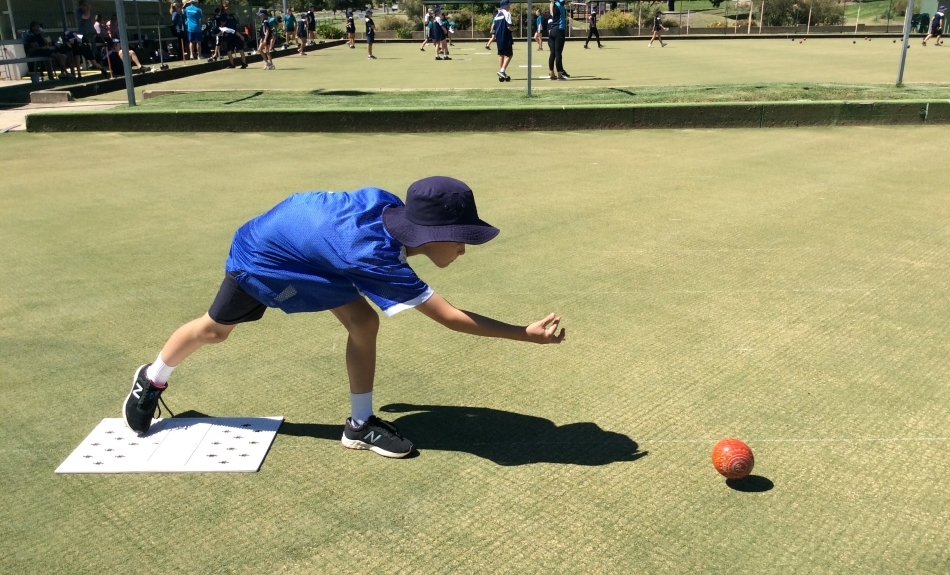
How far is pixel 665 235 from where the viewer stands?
668 cm

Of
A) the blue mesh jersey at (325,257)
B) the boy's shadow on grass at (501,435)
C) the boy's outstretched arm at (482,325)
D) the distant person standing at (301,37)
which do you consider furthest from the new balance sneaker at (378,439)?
the distant person standing at (301,37)

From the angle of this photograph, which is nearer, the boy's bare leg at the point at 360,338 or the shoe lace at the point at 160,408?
the boy's bare leg at the point at 360,338

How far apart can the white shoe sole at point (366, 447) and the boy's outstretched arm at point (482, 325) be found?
28.1 inches

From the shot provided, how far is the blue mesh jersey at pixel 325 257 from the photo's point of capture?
299cm

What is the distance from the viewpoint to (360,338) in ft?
11.0

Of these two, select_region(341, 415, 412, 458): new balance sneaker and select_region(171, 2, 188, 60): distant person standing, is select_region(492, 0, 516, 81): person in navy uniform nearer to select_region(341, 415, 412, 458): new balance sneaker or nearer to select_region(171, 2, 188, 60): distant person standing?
select_region(171, 2, 188, 60): distant person standing

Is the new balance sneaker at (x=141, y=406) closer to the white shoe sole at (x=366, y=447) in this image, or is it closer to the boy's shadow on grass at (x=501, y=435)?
the boy's shadow on grass at (x=501, y=435)

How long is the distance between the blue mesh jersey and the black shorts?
0.06 meters

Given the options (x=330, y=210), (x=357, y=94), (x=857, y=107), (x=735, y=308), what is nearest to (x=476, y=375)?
(x=330, y=210)

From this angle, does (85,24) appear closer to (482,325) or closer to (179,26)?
(179,26)

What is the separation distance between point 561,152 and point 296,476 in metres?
7.53

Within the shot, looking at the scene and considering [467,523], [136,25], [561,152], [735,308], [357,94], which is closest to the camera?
[467,523]

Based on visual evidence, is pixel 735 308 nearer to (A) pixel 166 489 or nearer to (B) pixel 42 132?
(A) pixel 166 489

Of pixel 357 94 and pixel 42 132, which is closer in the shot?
pixel 42 132
